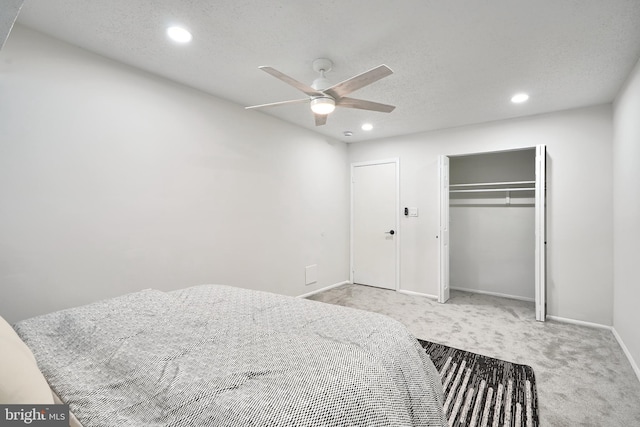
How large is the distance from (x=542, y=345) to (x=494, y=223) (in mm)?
2215

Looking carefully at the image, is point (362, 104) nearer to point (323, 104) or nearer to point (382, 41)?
point (323, 104)

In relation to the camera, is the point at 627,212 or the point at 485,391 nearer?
the point at 485,391

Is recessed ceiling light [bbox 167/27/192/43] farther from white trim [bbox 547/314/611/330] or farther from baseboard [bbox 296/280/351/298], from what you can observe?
white trim [bbox 547/314/611/330]

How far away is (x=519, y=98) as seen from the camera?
326 centimetres

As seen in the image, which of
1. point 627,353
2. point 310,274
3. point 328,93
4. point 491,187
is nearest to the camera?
point 328,93

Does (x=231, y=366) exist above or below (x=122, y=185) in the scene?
below

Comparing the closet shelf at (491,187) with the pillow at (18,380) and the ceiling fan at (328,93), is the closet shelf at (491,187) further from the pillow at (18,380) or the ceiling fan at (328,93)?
the pillow at (18,380)

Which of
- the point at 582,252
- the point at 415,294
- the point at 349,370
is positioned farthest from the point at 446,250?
the point at 349,370

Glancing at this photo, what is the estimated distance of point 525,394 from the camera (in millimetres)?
2168

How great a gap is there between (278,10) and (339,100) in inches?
30.2

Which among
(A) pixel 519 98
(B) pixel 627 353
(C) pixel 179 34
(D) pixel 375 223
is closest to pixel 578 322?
(B) pixel 627 353

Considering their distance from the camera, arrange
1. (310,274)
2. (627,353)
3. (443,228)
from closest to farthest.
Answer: (627,353), (443,228), (310,274)

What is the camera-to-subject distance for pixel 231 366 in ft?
4.06

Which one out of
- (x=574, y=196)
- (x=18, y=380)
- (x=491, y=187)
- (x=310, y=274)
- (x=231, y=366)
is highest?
(x=491, y=187)
